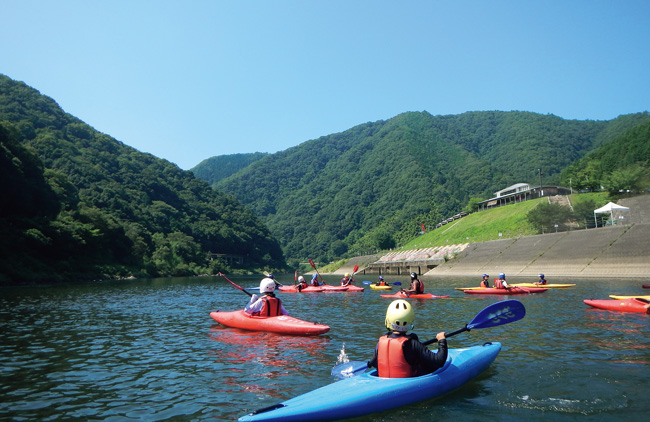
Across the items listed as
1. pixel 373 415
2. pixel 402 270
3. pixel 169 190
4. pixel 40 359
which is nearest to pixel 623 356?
pixel 373 415

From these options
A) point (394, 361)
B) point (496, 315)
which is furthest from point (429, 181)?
point (394, 361)

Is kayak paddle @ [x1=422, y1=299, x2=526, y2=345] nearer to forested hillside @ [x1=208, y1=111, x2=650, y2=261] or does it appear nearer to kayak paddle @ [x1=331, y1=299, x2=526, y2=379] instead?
kayak paddle @ [x1=331, y1=299, x2=526, y2=379]

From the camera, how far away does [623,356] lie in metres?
8.88

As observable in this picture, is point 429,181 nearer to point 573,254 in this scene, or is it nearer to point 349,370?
point 573,254

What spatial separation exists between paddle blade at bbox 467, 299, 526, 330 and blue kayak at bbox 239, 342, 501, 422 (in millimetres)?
1259

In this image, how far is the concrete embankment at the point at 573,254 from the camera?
3347 cm

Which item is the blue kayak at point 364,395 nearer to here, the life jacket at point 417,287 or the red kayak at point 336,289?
the life jacket at point 417,287

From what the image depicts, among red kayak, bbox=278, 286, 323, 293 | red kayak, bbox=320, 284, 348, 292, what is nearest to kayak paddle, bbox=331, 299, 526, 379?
red kayak, bbox=320, 284, 348, 292

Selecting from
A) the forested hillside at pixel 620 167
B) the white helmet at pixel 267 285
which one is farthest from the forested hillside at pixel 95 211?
the forested hillside at pixel 620 167

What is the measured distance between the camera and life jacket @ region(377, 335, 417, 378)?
260 inches

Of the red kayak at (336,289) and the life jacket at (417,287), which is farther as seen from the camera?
the red kayak at (336,289)

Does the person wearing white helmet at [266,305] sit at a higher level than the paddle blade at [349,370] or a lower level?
higher

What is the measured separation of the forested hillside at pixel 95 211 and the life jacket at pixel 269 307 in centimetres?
3314

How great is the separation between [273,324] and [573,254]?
3570 cm
